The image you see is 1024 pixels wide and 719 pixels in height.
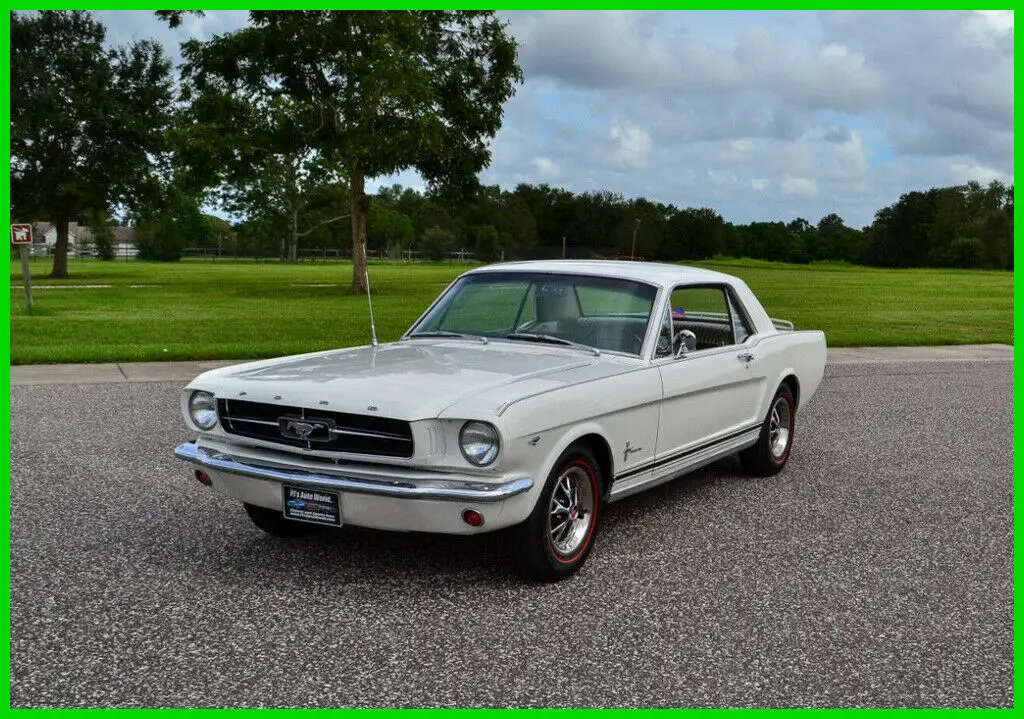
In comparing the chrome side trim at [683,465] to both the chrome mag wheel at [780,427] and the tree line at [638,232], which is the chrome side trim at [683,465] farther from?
the tree line at [638,232]

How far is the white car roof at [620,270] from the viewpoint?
610cm

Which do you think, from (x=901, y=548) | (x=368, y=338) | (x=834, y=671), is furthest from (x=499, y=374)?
(x=368, y=338)

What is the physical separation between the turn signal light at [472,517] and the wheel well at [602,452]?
741 millimetres

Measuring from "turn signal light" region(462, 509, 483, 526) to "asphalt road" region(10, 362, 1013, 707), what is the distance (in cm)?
37

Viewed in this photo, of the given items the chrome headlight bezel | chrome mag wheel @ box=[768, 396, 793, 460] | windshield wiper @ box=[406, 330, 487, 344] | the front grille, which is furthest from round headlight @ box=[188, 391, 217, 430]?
chrome mag wheel @ box=[768, 396, 793, 460]

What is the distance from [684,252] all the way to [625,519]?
80.7 metres

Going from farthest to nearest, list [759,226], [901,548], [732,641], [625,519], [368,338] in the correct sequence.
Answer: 1. [759,226]
2. [368,338]
3. [625,519]
4. [901,548]
5. [732,641]

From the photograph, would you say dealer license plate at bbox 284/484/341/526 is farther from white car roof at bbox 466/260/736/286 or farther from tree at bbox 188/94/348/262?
tree at bbox 188/94/348/262

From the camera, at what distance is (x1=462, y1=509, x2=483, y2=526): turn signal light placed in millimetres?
4383

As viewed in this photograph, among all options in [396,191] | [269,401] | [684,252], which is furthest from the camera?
[396,191]

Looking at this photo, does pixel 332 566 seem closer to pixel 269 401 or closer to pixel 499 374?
pixel 269 401

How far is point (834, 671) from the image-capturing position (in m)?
3.84

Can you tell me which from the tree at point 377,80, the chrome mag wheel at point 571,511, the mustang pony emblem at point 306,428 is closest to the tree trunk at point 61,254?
the tree at point 377,80

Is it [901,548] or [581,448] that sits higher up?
[581,448]
